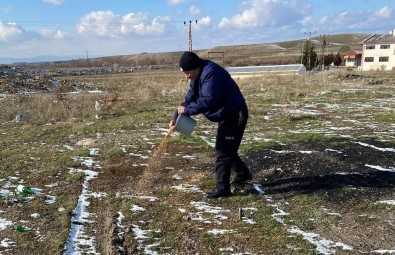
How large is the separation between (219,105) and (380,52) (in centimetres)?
6570

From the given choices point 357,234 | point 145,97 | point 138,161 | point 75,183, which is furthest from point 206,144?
point 145,97

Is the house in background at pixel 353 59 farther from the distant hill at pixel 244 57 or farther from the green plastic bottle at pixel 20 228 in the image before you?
the green plastic bottle at pixel 20 228

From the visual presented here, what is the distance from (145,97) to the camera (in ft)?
53.7

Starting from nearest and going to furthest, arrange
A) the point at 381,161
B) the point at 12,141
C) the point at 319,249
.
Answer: the point at 319,249 → the point at 381,161 → the point at 12,141

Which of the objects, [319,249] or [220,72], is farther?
[220,72]

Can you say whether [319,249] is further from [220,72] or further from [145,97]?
[145,97]

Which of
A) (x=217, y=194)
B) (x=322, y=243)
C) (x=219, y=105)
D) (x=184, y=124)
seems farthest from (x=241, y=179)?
(x=322, y=243)

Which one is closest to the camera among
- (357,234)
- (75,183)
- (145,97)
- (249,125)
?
(357,234)

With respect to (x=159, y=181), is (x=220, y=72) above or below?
above

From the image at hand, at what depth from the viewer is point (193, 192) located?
4.84 metres

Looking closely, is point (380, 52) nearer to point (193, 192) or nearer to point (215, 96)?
point (193, 192)

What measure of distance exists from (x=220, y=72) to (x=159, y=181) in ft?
6.57

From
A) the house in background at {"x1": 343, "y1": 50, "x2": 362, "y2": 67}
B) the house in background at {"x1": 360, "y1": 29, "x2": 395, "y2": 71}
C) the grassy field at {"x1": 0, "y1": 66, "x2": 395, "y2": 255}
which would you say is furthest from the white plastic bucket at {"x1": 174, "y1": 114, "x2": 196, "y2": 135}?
the house in background at {"x1": 343, "y1": 50, "x2": 362, "y2": 67}

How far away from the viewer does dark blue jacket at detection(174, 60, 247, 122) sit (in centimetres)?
420
